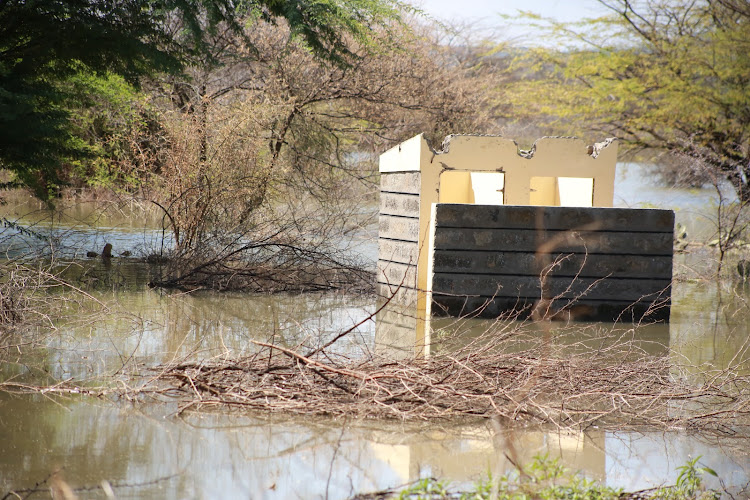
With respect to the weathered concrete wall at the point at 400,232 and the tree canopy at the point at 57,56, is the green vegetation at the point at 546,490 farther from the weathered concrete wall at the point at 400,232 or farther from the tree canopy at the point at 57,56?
the tree canopy at the point at 57,56

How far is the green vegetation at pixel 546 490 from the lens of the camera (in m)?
3.91

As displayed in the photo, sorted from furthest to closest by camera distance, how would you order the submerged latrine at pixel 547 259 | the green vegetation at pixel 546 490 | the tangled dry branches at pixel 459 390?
the submerged latrine at pixel 547 259, the tangled dry branches at pixel 459 390, the green vegetation at pixel 546 490

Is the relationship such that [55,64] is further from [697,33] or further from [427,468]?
[697,33]

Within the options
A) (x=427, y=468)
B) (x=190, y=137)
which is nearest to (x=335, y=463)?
(x=427, y=468)

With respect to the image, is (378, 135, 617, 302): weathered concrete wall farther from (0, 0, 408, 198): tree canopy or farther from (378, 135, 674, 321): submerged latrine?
(0, 0, 408, 198): tree canopy

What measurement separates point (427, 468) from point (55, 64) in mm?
9572

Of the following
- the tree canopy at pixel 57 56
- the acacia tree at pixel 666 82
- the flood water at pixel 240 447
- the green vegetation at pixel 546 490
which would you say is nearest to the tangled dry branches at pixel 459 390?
the flood water at pixel 240 447

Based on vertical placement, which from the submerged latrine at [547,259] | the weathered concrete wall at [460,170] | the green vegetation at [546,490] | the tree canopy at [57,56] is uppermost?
the tree canopy at [57,56]

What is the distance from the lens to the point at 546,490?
3.96 metres

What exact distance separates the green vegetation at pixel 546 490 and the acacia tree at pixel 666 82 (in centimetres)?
1396

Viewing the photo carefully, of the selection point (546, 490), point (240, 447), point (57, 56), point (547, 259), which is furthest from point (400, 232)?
point (546, 490)

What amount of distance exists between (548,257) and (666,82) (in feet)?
39.1

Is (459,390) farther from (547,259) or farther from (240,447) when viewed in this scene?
(547,259)

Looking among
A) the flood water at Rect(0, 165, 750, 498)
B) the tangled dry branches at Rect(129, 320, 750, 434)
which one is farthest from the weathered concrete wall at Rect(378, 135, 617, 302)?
the tangled dry branches at Rect(129, 320, 750, 434)
